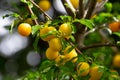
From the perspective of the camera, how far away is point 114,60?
3092 millimetres

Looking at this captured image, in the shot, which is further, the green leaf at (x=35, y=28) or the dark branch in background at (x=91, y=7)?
the dark branch in background at (x=91, y=7)

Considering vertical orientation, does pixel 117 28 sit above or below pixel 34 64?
above

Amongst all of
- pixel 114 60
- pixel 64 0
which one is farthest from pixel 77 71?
pixel 114 60

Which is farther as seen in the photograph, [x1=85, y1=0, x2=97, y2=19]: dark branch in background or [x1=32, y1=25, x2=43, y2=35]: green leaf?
[x1=85, y1=0, x2=97, y2=19]: dark branch in background

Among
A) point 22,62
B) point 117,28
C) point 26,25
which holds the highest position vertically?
point 26,25

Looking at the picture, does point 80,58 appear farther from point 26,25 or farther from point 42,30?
point 26,25

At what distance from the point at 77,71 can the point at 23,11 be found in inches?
19.0

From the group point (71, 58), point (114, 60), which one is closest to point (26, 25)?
point (71, 58)

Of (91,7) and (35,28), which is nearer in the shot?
(35,28)

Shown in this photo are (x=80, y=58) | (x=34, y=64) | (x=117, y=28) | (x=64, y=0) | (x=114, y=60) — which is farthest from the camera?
(x=34, y=64)

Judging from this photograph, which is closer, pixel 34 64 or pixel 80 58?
pixel 80 58

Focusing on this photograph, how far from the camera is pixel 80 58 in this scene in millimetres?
1639

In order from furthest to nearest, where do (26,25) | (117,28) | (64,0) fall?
(117,28)
(64,0)
(26,25)

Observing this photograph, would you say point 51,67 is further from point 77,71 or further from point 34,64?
point 34,64
